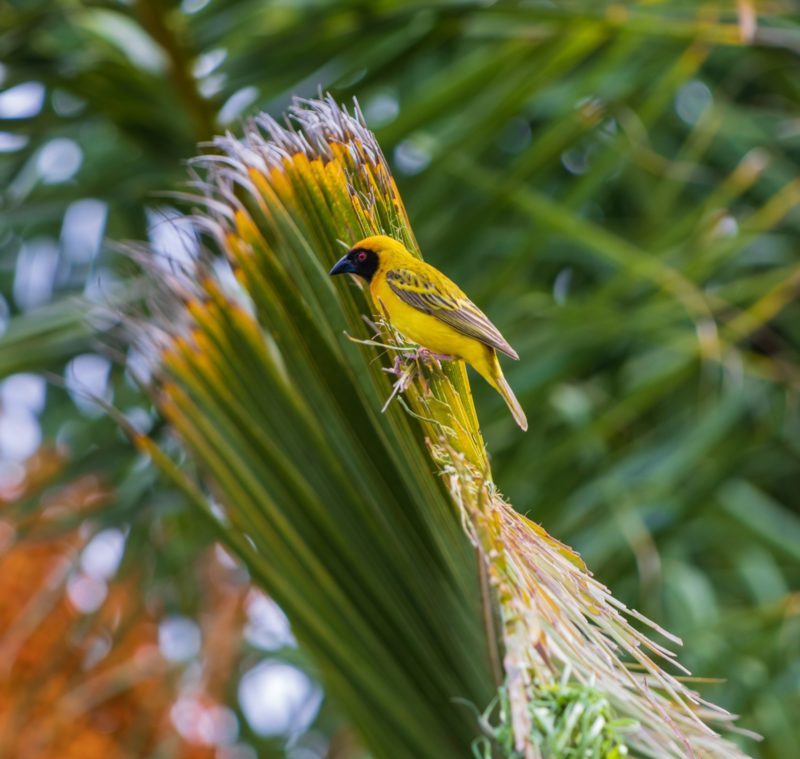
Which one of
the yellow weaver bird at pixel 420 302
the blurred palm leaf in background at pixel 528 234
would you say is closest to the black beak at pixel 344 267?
the yellow weaver bird at pixel 420 302

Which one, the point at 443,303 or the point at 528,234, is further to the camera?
the point at 528,234

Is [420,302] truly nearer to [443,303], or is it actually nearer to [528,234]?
[443,303]

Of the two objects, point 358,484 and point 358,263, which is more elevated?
point 358,263

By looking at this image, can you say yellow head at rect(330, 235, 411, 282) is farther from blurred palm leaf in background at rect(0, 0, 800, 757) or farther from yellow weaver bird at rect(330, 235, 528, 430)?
blurred palm leaf in background at rect(0, 0, 800, 757)

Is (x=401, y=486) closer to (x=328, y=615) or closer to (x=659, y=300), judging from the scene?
(x=328, y=615)

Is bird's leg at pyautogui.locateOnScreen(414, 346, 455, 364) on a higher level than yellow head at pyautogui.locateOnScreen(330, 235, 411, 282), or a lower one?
lower

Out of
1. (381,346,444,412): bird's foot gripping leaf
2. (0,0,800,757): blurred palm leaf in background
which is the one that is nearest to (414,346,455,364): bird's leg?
(381,346,444,412): bird's foot gripping leaf

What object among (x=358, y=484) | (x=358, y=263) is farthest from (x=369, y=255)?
(x=358, y=484)
